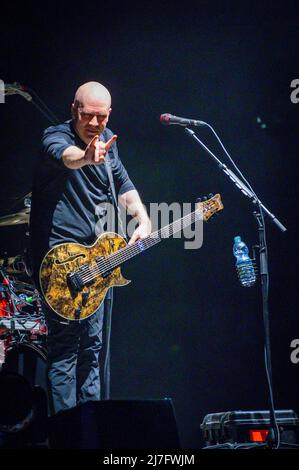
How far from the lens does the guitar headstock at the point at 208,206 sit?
419 cm

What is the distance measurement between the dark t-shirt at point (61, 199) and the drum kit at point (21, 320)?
293mm

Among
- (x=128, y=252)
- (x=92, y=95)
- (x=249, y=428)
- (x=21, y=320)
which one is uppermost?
(x=92, y=95)

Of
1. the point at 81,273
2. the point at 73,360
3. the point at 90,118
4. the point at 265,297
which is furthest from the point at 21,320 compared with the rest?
A: the point at 265,297

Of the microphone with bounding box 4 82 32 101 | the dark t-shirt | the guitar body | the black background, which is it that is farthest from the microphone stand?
the microphone with bounding box 4 82 32 101

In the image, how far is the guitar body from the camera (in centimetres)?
349

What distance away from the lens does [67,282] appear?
3.52 metres

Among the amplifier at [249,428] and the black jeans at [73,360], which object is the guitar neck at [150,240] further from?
the amplifier at [249,428]

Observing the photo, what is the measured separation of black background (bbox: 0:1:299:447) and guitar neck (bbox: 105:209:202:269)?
0.62 meters

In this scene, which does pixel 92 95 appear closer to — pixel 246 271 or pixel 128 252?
pixel 128 252

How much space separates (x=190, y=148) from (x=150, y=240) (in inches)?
50.8

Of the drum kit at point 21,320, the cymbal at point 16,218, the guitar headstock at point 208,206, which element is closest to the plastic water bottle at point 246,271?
the guitar headstock at point 208,206

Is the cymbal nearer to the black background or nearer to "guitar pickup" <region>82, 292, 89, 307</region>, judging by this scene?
the black background

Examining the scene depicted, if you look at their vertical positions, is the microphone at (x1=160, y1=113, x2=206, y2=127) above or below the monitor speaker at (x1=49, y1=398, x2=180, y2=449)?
above
